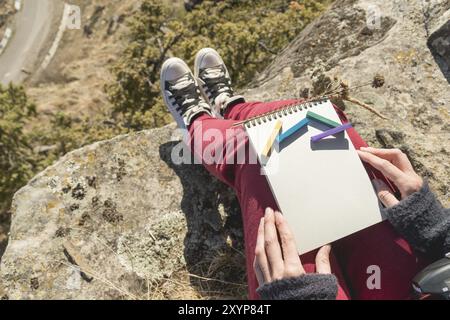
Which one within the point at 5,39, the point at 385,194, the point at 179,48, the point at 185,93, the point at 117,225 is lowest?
the point at 385,194

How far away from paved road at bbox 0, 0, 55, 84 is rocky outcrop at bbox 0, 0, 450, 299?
69.5ft

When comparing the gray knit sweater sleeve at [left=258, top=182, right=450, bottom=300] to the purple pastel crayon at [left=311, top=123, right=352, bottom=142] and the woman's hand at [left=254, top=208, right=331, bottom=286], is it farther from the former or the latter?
the purple pastel crayon at [left=311, top=123, right=352, bottom=142]

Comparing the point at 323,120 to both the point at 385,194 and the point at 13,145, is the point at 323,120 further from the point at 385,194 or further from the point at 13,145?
the point at 13,145

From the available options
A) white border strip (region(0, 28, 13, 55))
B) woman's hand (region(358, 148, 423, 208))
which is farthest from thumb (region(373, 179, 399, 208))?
white border strip (region(0, 28, 13, 55))

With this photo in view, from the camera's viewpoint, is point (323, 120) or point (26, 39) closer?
point (323, 120)

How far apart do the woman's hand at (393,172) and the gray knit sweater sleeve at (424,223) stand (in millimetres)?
71

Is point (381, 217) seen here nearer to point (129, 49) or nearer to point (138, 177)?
point (138, 177)

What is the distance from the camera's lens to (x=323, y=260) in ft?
7.58

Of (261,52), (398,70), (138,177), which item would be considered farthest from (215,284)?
(261,52)

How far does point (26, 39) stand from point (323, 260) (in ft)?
81.8

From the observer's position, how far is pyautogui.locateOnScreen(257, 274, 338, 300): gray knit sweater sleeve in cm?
205

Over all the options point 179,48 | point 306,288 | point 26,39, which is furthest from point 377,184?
point 26,39
